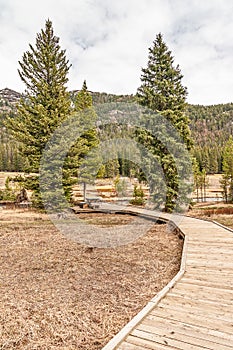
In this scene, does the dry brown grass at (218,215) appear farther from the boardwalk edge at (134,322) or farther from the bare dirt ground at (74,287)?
the boardwalk edge at (134,322)

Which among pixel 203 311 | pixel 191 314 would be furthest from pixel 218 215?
pixel 191 314

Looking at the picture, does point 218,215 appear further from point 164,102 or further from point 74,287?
point 74,287

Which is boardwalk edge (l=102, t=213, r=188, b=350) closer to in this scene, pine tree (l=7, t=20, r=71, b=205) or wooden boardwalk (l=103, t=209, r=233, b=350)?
wooden boardwalk (l=103, t=209, r=233, b=350)

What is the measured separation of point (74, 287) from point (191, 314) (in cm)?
322

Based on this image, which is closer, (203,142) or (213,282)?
(213,282)

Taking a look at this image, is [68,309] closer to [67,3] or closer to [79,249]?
[79,249]

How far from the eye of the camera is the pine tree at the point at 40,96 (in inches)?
769

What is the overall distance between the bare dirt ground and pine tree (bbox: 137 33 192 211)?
7155 millimetres

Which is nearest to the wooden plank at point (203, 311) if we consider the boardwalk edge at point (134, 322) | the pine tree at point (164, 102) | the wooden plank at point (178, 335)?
the boardwalk edge at point (134, 322)

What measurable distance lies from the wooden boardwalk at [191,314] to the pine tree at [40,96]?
1528 centimetres

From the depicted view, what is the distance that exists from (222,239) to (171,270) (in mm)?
3136

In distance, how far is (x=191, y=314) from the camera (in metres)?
4.37

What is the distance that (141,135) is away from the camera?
1889 centimetres

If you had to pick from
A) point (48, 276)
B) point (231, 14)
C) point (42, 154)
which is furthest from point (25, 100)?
point (48, 276)
